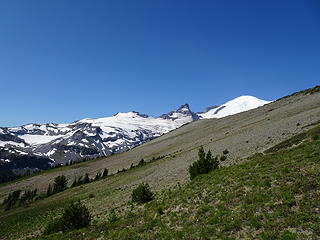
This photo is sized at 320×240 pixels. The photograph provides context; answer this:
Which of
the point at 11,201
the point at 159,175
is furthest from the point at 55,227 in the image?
the point at 11,201

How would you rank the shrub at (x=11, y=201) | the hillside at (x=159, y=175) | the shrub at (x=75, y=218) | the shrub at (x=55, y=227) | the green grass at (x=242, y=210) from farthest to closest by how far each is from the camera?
the shrub at (x=11, y=201), the hillside at (x=159, y=175), the shrub at (x=55, y=227), the shrub at (x=75, y=218), the green grass at (x=242, y=210)

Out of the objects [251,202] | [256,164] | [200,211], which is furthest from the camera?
[256,164]

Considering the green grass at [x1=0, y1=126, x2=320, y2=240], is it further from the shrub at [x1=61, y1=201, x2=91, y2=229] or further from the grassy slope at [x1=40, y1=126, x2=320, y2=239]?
the shrub at [x1=61, y1=201, x2=91, y2=229]

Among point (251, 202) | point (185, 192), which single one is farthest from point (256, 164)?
point (251, 202)

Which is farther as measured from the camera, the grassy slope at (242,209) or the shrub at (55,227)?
the shrub at (55,227)

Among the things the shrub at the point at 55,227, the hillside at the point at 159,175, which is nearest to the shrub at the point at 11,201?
the hillside at the point at 159,175

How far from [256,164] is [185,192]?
26.6ft

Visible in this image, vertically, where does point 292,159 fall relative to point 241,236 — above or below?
above

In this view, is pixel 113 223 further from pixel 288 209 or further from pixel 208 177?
pixel 288 209

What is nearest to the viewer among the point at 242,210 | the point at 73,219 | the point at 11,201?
the point at 242,210

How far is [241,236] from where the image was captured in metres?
12.0

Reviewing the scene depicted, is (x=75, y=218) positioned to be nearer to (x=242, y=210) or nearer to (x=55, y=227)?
(x=55, y=227)

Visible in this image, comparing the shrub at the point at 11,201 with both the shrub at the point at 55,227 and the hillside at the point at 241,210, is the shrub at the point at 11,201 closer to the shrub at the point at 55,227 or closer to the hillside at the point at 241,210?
the shrub at the point at 55,227

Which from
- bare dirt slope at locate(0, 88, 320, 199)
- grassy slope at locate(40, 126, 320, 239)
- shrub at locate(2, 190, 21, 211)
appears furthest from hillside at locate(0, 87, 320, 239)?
shrub at locate(2, 190, 21, 211)
